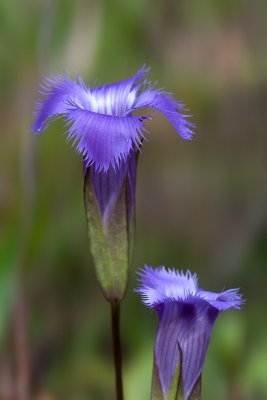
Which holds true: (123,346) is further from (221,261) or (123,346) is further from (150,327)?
(221,261)

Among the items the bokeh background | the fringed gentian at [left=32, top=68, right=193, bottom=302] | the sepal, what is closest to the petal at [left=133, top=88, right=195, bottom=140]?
the fringed gentian at [left=32, top=68, right=193, bottom=302]

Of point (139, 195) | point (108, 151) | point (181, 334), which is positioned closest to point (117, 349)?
point (181, 334)

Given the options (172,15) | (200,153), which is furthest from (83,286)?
(172,15)

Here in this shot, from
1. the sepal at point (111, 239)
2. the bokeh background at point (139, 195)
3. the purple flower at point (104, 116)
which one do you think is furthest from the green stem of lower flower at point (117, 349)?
the bokeh background at point (139, 195)

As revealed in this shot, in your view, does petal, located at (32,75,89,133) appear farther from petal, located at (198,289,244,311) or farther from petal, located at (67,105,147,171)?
petal, located at (198,289,244,311)

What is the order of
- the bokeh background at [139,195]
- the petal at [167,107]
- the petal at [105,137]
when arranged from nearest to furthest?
the petal at [105,137] → the petal at [167,107] → the bokeh background at [139,195]

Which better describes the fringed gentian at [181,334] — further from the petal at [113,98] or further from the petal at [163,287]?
the petal at [113,98]

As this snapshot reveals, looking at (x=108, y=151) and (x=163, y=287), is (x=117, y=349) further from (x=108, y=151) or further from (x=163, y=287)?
(x=108, y=151)
